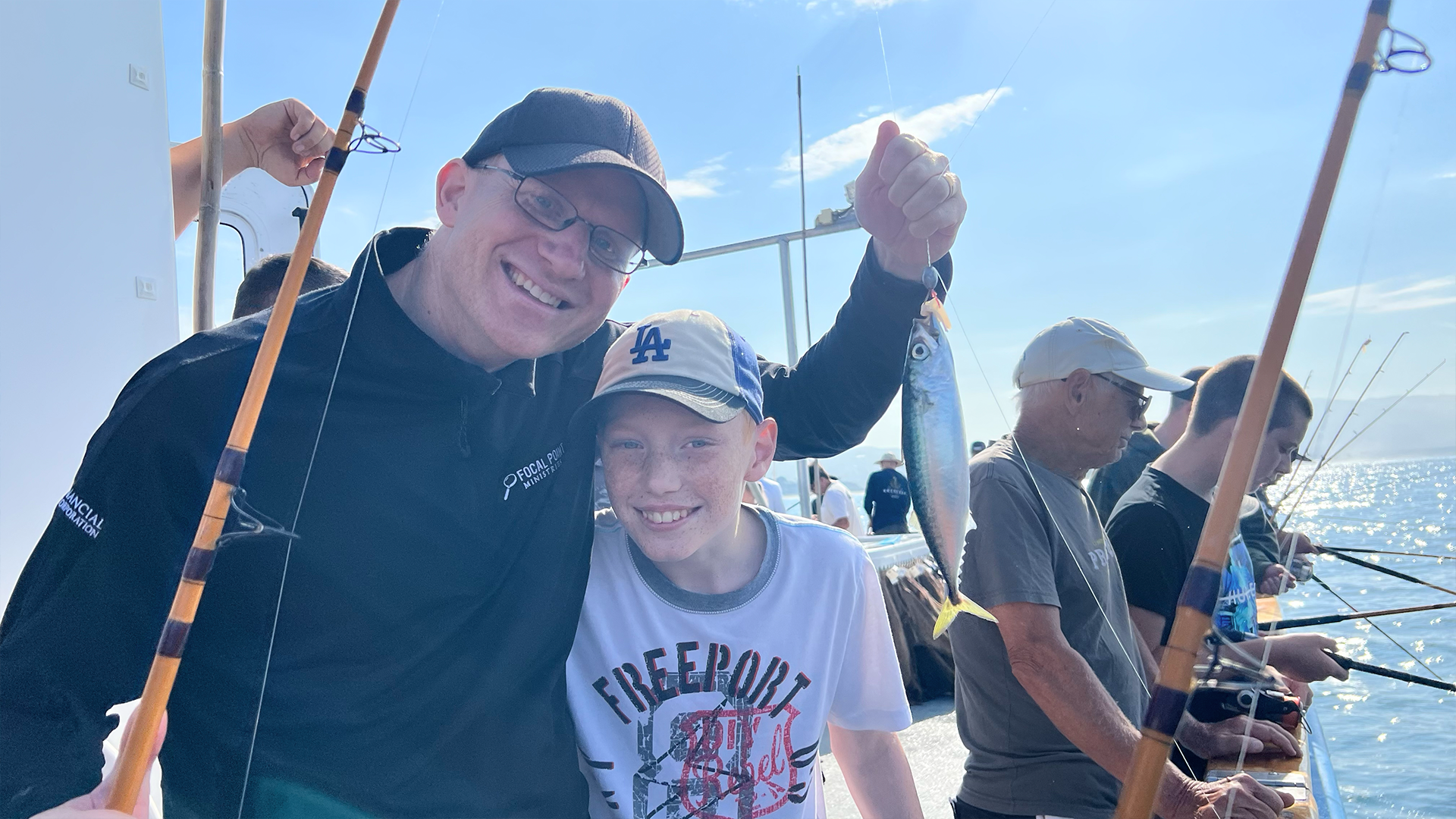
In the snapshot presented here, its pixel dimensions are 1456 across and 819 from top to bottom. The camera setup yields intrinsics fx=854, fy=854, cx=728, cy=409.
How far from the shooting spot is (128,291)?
232cm

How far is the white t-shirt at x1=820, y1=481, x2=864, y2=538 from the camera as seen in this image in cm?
986

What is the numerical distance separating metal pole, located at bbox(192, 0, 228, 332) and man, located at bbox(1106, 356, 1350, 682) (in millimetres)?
3171

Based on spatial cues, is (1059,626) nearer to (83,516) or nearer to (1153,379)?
(1153,379)

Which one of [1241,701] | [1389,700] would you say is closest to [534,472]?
[1241,701]

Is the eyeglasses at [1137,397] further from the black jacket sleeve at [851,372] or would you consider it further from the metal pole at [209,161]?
the metal pole at [209,161]

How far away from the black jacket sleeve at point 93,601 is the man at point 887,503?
1020 centimetres

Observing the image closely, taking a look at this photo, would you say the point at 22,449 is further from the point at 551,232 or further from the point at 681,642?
the point at 681,642

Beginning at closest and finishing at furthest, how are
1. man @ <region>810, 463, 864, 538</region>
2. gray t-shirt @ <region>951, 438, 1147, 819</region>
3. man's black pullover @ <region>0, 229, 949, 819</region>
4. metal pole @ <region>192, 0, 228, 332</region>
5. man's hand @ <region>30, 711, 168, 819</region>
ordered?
1. man's hand @ <region>30, 711, 168, 819</region>
2. man's black pullover @ <region>0, 229, 949, 819</region>
3. metal pole @ <region>192, 0, 228, 332</region>
4. gray t-shirt @ <region>951, 438, 1147, 819</region>
5. man @ <region>810, 463, 864, 538</region>

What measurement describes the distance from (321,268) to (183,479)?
78.7 inches

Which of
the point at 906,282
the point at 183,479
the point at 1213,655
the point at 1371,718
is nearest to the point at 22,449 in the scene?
the point at 183,479

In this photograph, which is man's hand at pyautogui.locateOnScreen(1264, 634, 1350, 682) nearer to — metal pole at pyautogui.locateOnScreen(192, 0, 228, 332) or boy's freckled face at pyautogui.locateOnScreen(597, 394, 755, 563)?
boy's freckled face at pyautogui.locateOnScreen(597, 394, 755, 563)

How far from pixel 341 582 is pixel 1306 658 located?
3.27m

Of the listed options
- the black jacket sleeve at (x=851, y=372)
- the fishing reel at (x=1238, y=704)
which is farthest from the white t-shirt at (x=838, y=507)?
the black jacket sleeve at (x=851, y=372)

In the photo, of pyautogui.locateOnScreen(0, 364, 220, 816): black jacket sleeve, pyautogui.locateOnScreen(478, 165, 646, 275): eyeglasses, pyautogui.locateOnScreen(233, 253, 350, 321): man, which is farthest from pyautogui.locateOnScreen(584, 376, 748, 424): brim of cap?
pyautogui.locateOnScreen(233, 253, 350, 321): man
